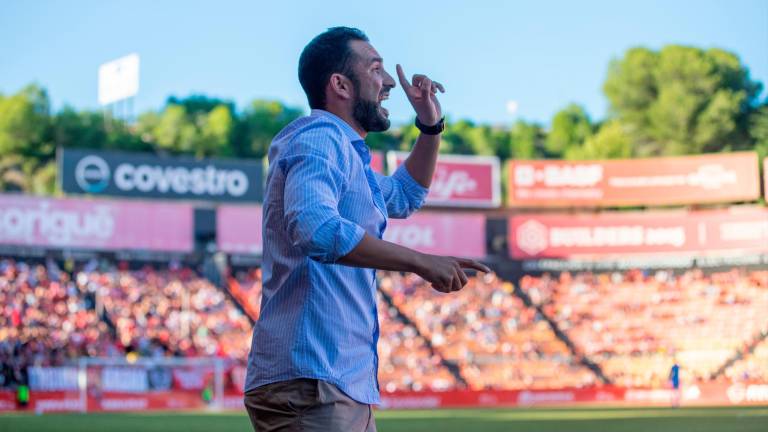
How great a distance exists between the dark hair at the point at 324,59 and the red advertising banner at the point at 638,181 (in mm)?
50080

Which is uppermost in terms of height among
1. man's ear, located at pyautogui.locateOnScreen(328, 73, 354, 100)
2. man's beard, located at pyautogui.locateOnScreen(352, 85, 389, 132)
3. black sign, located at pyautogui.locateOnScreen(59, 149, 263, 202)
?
black sign, located at pyautogui.locateOnScreen(59, 149, 263, 202)

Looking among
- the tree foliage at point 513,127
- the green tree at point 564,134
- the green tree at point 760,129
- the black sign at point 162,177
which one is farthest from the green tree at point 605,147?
the black sign at point 162,177

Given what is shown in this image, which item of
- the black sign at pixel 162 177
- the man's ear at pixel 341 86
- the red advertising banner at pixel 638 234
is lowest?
the man's ear at pixel 341 86

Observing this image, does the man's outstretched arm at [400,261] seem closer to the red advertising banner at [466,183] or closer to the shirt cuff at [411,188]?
the shirt cuff at [411,188]

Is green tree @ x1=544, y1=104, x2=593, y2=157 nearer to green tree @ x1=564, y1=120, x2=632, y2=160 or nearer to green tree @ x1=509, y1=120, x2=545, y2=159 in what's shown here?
green tree @ x1=509, y1=120, x2=545, y2=159

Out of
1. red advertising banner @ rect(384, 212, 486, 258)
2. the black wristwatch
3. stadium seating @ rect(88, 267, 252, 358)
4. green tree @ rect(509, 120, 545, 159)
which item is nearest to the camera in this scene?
the black wristwatch

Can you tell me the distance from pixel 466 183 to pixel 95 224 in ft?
56.8

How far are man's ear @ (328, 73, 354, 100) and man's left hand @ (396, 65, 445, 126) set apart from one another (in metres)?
0.53

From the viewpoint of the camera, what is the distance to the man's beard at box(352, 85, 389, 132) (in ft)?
12.8

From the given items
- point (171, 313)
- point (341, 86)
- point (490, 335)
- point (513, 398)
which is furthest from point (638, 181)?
point (341, 86)

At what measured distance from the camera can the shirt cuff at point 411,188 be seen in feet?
15.3

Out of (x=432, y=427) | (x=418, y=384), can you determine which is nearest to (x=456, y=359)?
(x=418, y=384)

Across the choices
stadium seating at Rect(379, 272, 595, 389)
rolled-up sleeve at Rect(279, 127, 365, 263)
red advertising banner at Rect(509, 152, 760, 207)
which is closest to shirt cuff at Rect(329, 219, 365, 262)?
rolled-up sleeve at Rect(279, 127, 365, 263)

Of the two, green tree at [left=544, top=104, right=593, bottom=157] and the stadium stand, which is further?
green tree at [left=544, top=104, right=593, bottom=157]
